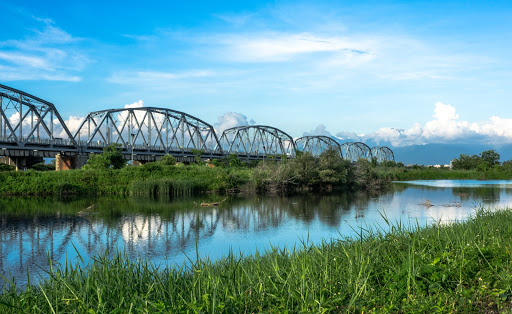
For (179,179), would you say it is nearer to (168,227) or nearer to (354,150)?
(168,227)

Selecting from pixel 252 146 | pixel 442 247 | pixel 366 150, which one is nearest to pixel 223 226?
pixel 442 247

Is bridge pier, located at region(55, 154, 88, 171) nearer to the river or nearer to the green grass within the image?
the green grass

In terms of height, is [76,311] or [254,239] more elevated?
[76,311]

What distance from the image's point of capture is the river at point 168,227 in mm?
13794

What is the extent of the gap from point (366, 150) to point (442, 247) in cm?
15463

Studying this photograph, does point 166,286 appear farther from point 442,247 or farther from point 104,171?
point 104,171

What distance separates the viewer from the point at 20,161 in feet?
217

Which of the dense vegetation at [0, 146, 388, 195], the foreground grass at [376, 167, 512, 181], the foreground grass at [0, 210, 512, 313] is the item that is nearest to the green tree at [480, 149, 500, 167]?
the foreground grass at [376, 167, 512, 181]

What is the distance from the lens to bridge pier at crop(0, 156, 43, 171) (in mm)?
63656

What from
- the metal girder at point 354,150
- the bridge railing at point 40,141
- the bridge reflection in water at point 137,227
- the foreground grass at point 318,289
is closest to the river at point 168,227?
the bridge reflection in water at point 137,227

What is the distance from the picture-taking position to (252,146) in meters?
114

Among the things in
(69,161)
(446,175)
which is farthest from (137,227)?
(446,175)

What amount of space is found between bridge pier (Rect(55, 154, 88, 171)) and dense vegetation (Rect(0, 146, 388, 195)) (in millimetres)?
22111

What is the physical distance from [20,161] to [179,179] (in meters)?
37.8
